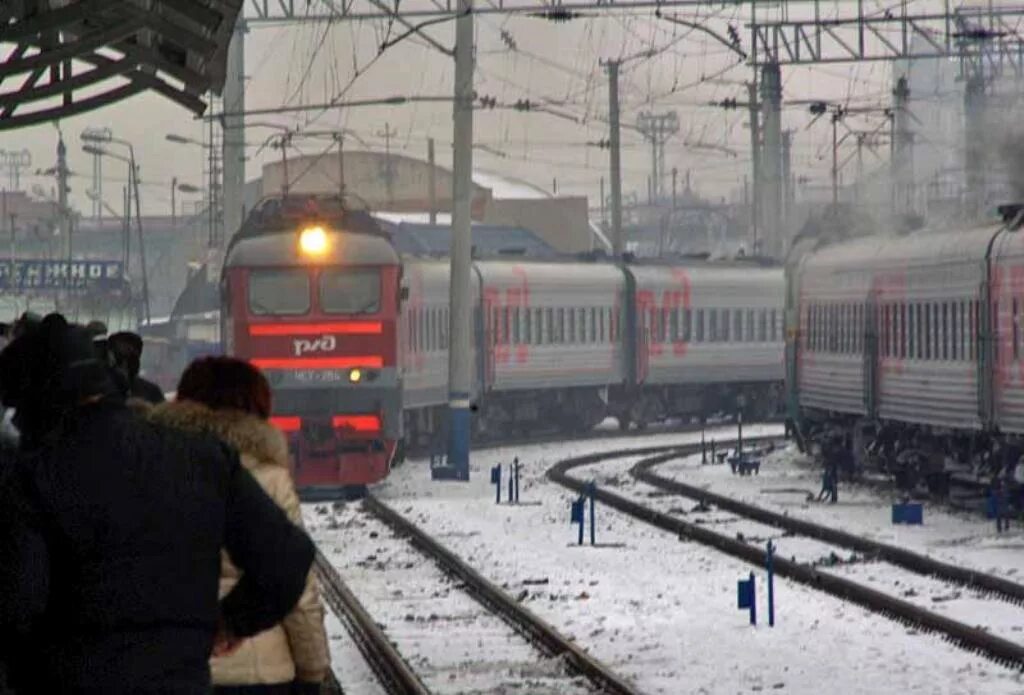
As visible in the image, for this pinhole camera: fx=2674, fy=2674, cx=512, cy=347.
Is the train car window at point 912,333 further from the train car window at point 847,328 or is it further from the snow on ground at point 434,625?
the snow on ground at point 434,625

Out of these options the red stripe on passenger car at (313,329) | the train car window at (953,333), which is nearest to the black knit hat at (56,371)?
the train car window at (953,333)

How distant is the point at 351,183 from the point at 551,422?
80.7 metres

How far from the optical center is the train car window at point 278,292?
3069 cm

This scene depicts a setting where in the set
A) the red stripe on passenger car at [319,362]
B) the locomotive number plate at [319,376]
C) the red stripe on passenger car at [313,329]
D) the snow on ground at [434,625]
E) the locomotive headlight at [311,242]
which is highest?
the locomotive headlight at [311,242]

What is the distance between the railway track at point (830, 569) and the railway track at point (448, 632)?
2285 mm

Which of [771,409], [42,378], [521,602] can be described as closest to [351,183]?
[771,409]

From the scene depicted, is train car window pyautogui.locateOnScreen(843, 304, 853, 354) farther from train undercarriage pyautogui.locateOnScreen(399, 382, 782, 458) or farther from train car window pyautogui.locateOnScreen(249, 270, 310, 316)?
train car window pyautogui.locateOnScreen(249, 270, 310, 316)

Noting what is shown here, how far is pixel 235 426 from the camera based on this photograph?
760 centimetres

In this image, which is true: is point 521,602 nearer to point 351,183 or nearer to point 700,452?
point 700,452

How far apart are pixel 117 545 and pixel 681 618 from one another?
39.5 ft

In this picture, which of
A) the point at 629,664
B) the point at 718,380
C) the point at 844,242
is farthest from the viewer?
the point at 718,380

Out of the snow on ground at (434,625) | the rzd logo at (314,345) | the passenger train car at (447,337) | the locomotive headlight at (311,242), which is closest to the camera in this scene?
the snow on ground at (434,625)

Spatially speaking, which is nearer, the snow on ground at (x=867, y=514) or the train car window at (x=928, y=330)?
the snow on ground at (x=867, y=514)

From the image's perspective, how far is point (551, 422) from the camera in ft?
153
